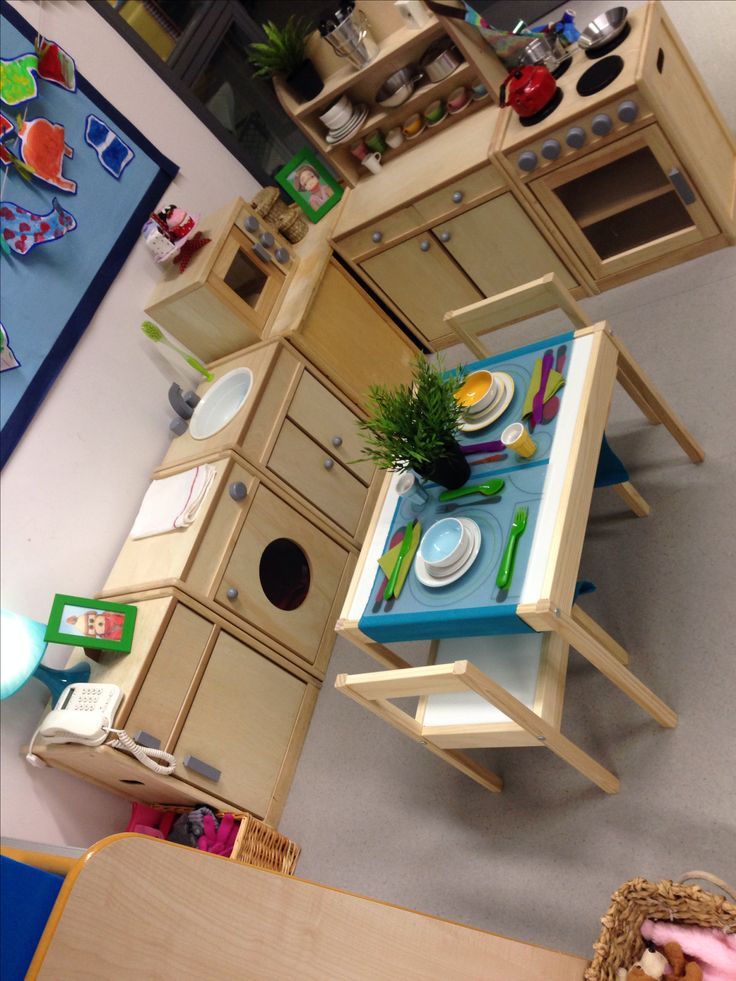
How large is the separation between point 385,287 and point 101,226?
1.02 m

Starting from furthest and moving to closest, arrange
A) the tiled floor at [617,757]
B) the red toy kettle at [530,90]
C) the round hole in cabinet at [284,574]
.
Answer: the round hole in cabinet at [284,574]
the red toy kettle at [530,90]
the tiled floor at [617,757]

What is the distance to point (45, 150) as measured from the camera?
8.03ft

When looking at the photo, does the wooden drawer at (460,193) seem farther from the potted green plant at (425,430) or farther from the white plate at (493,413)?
the potted green plant at (425,430)

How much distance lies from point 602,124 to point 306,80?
3.72 feet

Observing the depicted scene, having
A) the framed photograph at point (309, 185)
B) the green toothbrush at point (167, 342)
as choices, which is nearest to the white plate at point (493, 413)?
the green toothbrush at point (167, 342)

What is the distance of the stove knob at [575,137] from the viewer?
2.10 metres

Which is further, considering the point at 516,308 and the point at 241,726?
the point at 241,726

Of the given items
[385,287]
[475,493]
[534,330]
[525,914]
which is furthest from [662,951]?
[385,287]

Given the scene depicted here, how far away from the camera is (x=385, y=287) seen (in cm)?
286

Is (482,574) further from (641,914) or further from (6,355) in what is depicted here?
(6,355)

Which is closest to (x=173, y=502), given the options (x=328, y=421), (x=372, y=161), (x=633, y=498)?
(x=328, y=421)

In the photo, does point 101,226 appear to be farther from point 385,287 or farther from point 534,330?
point 534,330

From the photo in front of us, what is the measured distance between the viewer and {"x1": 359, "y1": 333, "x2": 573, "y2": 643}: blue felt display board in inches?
55.6

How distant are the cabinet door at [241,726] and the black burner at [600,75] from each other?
5.94 feet
